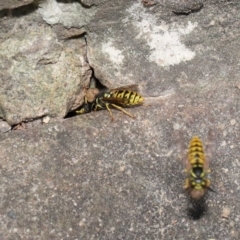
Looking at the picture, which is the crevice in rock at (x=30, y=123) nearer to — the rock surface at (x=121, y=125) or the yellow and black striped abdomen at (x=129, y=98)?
the rock surface at (x=121, y=125)

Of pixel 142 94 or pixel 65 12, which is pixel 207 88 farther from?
pixel 65 12

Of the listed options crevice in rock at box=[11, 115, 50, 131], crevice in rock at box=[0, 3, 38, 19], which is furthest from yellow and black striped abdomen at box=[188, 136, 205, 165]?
crevice in rock at box=[0, 3, 38, 19]

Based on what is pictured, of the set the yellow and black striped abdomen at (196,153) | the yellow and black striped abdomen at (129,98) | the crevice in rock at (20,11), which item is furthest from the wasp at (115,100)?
the crevice in rock at (20,11)

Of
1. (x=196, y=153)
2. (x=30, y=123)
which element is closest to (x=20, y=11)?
(x=30, y=123)

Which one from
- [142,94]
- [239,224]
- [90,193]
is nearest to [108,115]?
[142,94]

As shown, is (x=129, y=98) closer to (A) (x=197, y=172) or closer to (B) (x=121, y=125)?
(B) (x=121, y=125)
